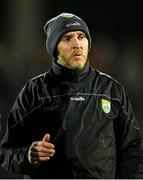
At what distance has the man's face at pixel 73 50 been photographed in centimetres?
322

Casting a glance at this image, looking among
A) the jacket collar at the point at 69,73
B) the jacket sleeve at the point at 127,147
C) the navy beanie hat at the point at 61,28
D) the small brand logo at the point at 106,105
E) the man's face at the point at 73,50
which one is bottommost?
the jacket sleeve at the point at 127,147

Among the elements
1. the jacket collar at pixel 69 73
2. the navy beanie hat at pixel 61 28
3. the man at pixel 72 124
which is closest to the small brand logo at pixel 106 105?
the man at pixel 72 124

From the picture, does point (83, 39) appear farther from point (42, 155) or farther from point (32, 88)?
point (42, 155)

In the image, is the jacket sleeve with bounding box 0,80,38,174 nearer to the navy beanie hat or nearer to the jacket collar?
the jacket collar

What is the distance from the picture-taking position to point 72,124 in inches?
122

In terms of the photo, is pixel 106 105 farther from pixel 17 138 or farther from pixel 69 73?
pixel 17 138

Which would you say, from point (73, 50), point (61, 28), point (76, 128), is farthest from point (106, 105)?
point (61, 28)

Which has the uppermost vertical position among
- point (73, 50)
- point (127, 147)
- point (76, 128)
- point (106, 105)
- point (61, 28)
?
point (61, 28)

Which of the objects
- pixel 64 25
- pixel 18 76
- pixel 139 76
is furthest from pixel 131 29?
pixel 64 25

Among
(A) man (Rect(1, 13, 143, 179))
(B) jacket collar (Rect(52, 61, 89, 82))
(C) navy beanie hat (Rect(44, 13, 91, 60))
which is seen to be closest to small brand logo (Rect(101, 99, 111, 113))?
(A) man (Rect(1, 13, 143, 179))

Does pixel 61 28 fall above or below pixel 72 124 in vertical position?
above

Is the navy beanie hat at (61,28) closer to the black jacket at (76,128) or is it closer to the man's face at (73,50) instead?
the man's face at (73,50)

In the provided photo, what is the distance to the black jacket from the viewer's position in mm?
3088

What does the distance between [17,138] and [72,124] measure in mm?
335
